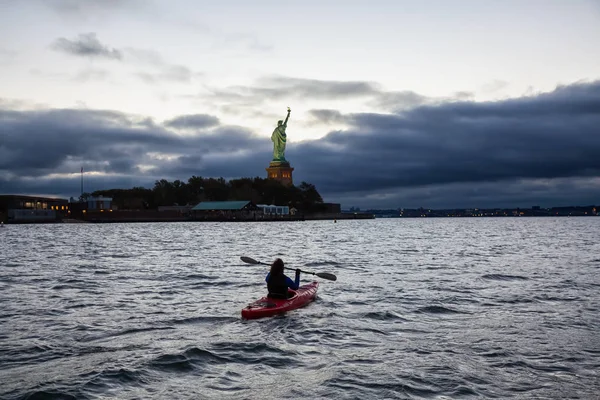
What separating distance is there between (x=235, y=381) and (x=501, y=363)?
19.6 feet

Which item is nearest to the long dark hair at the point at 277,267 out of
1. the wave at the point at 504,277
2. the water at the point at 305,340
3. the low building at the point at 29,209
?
the water at the point at 305,340

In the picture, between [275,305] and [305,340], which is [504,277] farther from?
[305,340]

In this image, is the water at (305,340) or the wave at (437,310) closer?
the water at (305,340)

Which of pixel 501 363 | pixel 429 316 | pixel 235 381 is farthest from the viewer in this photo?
pixel 429 316

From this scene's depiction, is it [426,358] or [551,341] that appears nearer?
[426,358]

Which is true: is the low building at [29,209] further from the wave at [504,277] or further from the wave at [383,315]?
the wave at [383,315]

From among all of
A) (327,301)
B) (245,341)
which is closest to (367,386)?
(245,341)

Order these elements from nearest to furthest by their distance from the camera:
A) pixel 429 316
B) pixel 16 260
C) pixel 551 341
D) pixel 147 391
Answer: pixel 147 391 → pixel 551 341 → pixel 429 316 → pixel 16 260

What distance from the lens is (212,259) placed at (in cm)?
4350

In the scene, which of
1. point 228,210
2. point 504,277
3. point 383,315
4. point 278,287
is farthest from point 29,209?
point 383,315

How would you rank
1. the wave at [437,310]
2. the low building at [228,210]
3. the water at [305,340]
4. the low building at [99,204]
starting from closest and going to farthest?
1. the water at [305,340]
2. the wave at [437,310]
3. the low building at [99,204]
4. the low building at [228,210]

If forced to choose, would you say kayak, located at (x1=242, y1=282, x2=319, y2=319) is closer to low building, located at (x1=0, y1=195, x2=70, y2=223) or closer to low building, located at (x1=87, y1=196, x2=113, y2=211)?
low building, located at (x1=0, y1=195, x2=70, y2=223)

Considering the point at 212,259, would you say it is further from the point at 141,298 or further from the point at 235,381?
the point at 235,381

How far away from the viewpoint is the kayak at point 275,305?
17609 mm
